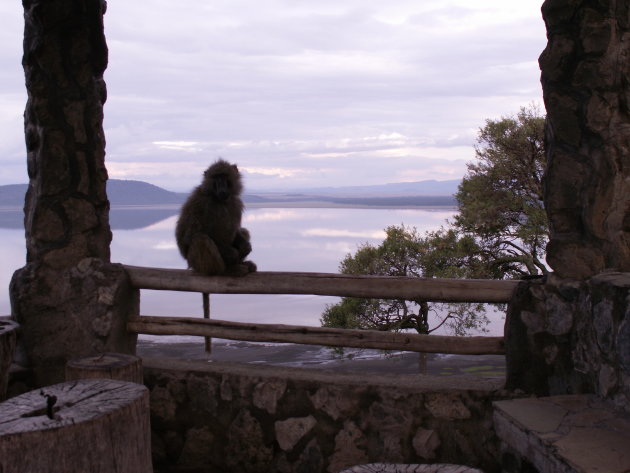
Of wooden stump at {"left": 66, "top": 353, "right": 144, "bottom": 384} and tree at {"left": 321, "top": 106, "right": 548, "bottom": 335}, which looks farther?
tree at {"left": 321, "top": 106, "right": 548, "bottom": 335}

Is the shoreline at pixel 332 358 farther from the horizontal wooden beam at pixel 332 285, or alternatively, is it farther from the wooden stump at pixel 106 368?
the wooden stump at pixel 106 368

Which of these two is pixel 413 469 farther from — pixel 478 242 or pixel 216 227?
pixel 478 242

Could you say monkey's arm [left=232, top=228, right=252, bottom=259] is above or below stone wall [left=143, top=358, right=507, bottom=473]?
above

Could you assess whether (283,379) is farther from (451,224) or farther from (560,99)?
(451,224)

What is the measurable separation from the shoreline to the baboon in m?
5.11

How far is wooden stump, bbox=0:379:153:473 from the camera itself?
2201 millimetres

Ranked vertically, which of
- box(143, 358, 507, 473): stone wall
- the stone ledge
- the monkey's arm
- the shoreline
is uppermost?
the monkey's arm

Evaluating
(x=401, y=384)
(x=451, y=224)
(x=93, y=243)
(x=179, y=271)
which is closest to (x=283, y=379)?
(x=401, y=384)

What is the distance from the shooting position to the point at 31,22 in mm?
4395

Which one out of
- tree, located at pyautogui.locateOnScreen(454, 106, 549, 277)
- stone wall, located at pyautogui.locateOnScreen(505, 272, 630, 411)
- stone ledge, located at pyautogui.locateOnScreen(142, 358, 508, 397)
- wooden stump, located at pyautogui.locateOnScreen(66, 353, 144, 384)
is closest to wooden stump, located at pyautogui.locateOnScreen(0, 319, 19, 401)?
wooden stump, located at pyautogui.locateOnScreen(66, 353, 144, 384)

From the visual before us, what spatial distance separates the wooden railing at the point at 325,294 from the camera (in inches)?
150

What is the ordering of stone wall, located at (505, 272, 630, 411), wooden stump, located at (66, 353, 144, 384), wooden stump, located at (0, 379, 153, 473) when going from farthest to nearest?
wooden stump, located at (66, 353, 144, 384) → stone wall, located at (505, 272, 630, 411) → wooden stump, located at (0, 379, 153, 473)

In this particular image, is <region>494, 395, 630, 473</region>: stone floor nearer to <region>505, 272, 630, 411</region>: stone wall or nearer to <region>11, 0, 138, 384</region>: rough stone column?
<region>505, 272, 630, 411</region>: stone wall

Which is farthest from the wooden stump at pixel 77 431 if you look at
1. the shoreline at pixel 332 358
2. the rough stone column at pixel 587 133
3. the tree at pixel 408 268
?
the tree at pixel 408 268
